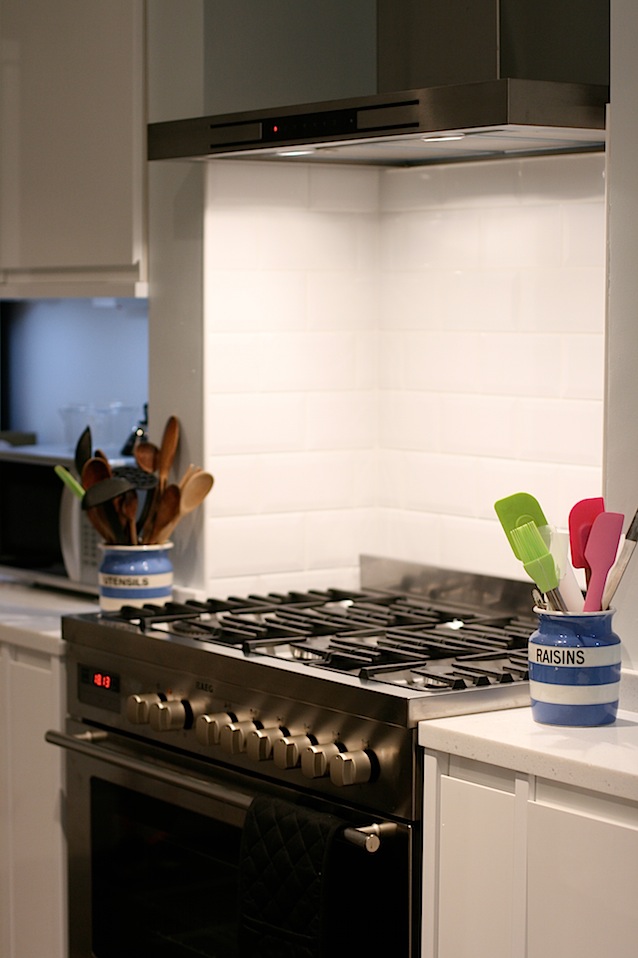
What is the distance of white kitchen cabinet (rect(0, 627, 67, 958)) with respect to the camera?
2938 millimetres

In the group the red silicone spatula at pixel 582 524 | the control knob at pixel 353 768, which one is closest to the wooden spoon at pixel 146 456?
the control knob at pixel 353 768

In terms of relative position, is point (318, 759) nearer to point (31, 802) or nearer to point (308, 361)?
point (31, 802)

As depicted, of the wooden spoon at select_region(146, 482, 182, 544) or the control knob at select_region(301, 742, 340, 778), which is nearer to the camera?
the control knob at select_region(301, 742, 340, 778)

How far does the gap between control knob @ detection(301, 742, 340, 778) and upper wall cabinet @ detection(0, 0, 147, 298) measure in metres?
1.23

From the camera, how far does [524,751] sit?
1.97 metres

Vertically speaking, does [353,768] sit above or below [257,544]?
below

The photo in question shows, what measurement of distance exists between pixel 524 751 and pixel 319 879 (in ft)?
1.34

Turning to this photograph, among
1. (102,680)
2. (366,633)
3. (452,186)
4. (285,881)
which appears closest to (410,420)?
(452,186)

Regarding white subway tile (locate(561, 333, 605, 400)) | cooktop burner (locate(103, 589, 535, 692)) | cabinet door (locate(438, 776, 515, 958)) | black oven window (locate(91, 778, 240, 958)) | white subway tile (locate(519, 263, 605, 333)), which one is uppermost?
white subway tile (locate(519, 263, 605, 333))

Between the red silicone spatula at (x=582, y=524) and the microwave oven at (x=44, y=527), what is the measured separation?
1.36m

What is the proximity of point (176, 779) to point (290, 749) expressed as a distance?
0.31 meters

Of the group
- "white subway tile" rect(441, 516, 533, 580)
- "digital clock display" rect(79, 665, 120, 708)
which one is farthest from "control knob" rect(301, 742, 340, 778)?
"white subway tile" rect(441, 516, 533, 580)

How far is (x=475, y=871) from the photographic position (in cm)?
207

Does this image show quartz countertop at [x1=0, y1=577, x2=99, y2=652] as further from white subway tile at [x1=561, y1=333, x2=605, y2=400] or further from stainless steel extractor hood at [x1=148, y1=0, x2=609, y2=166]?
white subway tile at [x1=561, y1=333, x2=605, y2=400]
